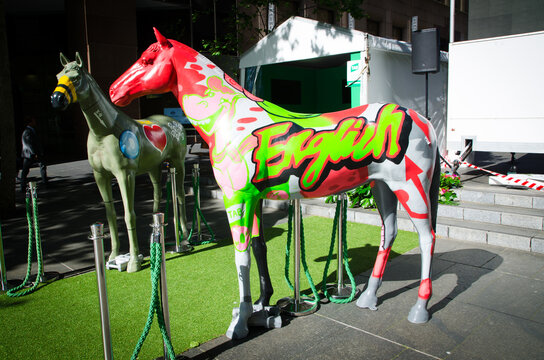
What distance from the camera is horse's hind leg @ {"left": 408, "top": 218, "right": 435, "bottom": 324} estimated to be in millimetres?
3463

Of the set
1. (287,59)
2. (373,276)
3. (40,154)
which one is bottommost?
(373,276)

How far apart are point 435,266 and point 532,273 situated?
1044mm

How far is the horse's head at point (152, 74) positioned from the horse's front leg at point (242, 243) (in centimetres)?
114

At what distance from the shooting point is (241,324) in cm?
337

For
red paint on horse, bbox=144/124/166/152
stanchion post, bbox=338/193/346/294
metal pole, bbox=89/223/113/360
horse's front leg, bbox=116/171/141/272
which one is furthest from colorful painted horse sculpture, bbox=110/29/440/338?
red paint on horse, bbox=144/124/166/152

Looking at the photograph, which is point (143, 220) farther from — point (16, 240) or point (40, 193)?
point (40, 193)

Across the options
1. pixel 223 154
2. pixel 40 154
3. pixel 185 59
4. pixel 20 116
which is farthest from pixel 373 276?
pixel 20 116

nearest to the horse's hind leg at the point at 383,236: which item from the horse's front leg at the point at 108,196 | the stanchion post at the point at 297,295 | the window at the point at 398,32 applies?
the stanchion post at the point at 297,295

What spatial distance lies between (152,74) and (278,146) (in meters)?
1.24

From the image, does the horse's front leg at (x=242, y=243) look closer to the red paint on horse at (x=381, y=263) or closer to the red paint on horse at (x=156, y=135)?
the red paint on horse at (x=381, y=263)

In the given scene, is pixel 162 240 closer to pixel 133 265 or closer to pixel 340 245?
pixel 340 245

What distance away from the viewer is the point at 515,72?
313 inches

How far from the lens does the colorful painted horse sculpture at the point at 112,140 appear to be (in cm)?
452

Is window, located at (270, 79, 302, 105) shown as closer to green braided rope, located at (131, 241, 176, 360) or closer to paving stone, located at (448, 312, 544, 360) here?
paving stone, located at (448, 312, 544, 360)
